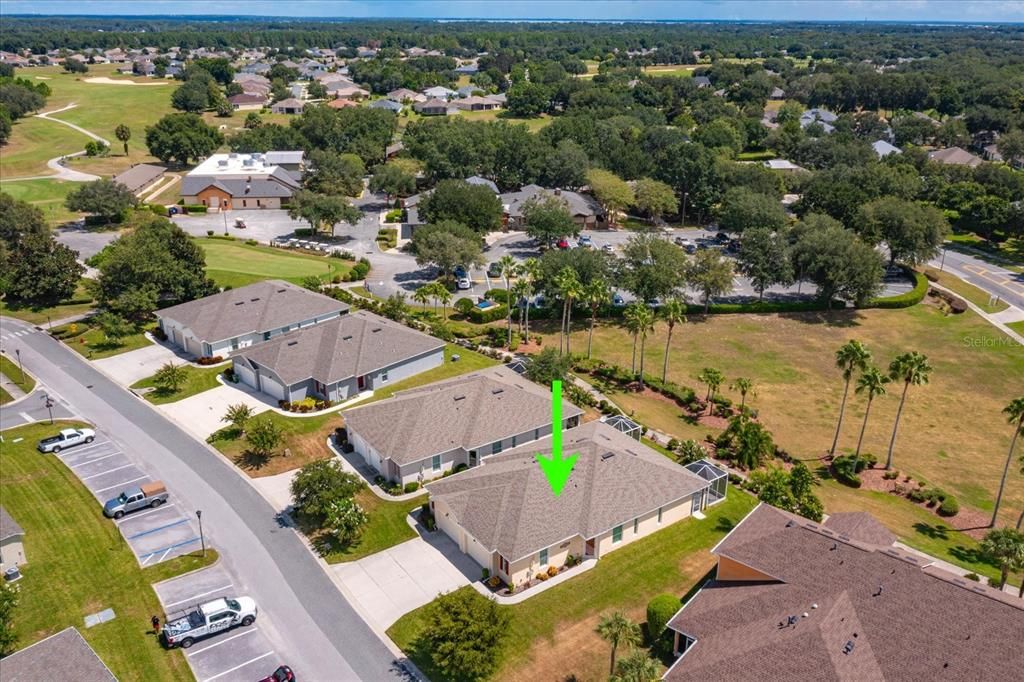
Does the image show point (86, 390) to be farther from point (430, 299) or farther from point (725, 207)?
point (725, 207)

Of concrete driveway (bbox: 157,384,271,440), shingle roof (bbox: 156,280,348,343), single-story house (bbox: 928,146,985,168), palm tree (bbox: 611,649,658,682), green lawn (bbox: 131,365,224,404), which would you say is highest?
single-story house (bbox: 928,146,985,168)

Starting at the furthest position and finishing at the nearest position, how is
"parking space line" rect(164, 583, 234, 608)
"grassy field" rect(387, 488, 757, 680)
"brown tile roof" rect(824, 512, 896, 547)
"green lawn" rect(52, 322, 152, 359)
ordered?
1. "green lawn" rect(52, 322, 152, 359)
2. "brown tile roof" rect(824, 512, 896, 547)
3. "parking space line" rect(164, 583, 234, 608)
4. "grassy field" rect(387, 488, 757, 680)

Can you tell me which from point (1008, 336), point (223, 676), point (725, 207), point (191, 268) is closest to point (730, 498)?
point (223, 676)

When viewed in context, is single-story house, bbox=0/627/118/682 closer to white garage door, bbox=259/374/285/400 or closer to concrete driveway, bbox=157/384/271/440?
concrete driveway, bbox=157/384/271/440

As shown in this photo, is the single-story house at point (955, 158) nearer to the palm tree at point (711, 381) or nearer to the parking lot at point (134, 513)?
the palm tree at point (711, 381)

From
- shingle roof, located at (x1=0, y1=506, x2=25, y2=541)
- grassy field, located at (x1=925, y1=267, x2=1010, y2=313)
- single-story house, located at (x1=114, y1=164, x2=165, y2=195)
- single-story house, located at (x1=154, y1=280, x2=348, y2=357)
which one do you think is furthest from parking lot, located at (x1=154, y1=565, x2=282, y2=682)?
single-story house, located at (x1=114, y1=164, x2=165, y2=195)

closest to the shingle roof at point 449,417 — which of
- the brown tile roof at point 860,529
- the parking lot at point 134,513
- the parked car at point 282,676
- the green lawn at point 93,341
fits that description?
the parking lot at point 134,513

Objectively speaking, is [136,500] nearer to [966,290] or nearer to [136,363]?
[136,363]

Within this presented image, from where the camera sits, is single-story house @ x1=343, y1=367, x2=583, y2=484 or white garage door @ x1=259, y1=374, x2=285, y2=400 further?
white garage door @ x1=259, y1=374, x2=285, y2=400
